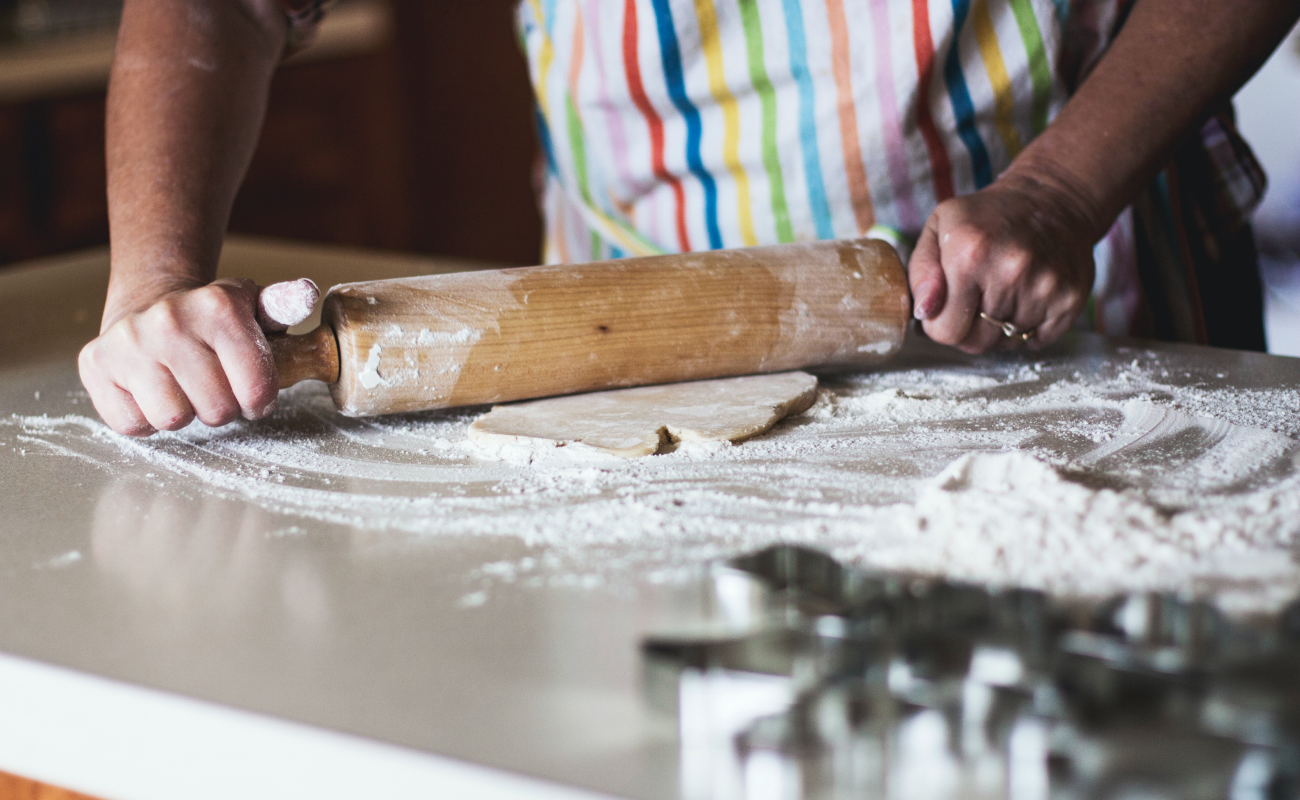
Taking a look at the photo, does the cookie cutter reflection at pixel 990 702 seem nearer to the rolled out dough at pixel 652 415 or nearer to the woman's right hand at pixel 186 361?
the rolled out dough at pixel 652 415

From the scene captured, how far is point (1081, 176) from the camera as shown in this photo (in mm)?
932

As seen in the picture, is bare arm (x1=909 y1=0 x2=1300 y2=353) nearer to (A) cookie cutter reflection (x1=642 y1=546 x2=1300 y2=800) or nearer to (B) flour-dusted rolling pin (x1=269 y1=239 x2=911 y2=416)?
(B) flour-dusted rolling pin (x1=269 y1=239 x2=911 y2=416)

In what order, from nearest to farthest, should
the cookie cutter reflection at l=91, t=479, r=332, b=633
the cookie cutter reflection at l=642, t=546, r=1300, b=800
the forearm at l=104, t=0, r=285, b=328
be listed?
the cookie cutter reflection at l=642, t=546, r=1300, b=800, the cookie cutter reflection at l=91, t=479, r=332, b=633, the forearm at l=104, t=0, r=285, b=328

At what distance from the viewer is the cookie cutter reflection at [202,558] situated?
1.73ft

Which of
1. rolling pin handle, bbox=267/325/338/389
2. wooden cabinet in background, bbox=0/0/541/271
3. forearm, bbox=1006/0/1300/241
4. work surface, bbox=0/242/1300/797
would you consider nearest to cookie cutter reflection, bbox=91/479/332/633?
work surface, bbox=0/242/1300/797

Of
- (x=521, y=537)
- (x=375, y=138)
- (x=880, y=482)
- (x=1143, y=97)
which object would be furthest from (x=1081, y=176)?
(x=375, y=138)

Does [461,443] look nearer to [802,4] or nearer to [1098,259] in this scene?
[802,4]

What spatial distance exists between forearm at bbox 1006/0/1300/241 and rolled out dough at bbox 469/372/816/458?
308 millimetres

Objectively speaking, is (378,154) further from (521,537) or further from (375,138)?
(521,537)

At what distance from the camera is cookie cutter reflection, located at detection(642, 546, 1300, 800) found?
0.37 meters

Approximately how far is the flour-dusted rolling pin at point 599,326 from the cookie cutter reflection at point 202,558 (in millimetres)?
140

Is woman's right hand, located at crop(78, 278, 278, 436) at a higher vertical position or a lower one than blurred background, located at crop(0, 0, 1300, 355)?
lower

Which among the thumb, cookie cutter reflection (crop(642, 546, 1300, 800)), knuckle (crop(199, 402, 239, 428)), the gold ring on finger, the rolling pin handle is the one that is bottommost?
cookie cutter reflection (crop(642, 546, 1300, 800))

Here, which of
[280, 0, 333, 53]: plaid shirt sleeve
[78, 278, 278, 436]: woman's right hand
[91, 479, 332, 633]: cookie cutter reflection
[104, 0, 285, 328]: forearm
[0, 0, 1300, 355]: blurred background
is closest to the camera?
[91, 479, 332, 633]: cookie cutter reflection
